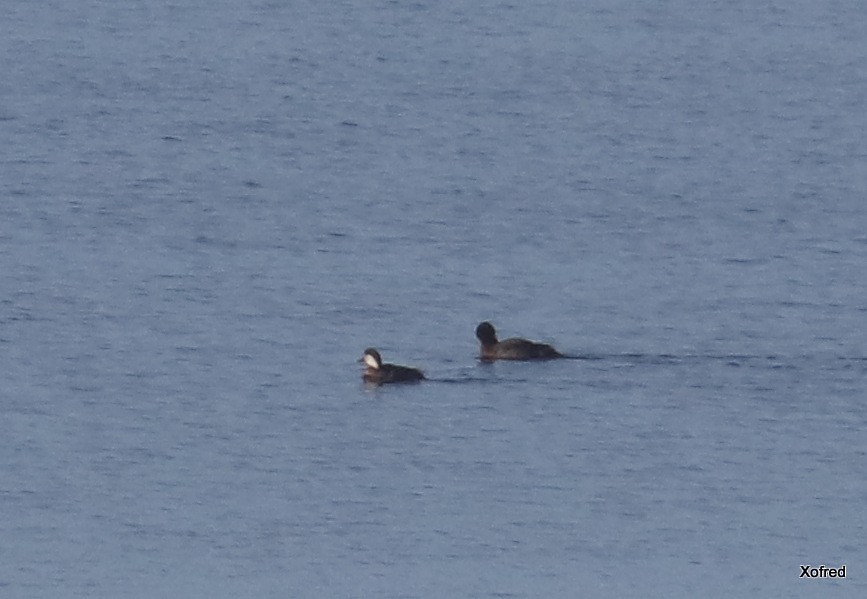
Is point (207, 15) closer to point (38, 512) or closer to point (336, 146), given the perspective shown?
point (336, 146)

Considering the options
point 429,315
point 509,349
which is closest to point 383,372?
point 509,349

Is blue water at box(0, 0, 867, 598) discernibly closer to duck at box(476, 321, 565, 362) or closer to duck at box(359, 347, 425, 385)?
duck at box(476, 321, 565, 362)

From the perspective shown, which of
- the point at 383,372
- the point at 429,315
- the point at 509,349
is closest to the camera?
the point at 383,372

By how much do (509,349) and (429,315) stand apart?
227cm

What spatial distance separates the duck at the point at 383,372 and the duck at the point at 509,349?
2.97 ft

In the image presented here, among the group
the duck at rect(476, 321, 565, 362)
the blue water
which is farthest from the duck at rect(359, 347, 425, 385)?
the duck at rect(476, 321, 565, 362)

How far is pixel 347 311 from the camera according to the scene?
2420cm

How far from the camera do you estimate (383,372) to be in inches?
824

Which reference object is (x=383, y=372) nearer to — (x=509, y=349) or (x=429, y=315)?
(x=509, y=349)

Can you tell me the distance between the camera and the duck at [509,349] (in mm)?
22078

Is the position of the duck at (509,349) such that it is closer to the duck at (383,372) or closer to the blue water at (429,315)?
the blue water at (429,315)

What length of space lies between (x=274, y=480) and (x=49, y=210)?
11.9 m

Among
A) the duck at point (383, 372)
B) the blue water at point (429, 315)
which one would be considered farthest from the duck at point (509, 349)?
the duck at point (383, 372)

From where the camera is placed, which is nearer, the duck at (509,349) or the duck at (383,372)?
the duck at (383,372)
